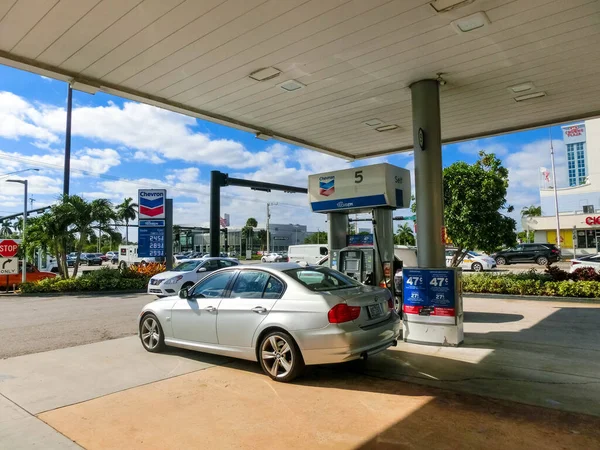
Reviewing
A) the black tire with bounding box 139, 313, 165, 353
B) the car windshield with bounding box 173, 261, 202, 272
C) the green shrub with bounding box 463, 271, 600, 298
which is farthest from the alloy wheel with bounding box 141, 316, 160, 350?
the green shrub with bounding box 463, 271, 600, 298

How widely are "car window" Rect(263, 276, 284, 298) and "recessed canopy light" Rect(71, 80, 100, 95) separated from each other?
4.64 metres

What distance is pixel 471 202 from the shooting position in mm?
14141

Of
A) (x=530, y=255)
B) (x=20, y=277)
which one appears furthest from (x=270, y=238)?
(x=20, y=277)

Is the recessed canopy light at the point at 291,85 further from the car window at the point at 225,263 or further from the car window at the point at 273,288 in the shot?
the car window at the point at 225,263

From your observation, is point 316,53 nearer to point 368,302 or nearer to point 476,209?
point 368,302

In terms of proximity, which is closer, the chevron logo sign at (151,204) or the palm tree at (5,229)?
the chevron logo sign at (151,204)

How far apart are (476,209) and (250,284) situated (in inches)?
412

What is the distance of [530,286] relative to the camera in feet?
41.6

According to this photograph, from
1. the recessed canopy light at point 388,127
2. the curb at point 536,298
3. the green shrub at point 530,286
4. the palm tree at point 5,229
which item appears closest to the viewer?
the recessed canopy light at point 388,127

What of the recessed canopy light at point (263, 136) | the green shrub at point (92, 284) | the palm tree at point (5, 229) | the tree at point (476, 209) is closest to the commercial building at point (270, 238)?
the palm tree at point (5, 229)

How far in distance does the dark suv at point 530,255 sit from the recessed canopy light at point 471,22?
2676 cm

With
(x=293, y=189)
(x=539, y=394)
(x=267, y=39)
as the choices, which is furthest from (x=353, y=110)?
(x=293, y=189)

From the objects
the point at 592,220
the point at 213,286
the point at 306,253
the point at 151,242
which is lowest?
the point at 213,286

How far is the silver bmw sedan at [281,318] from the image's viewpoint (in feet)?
16.6
